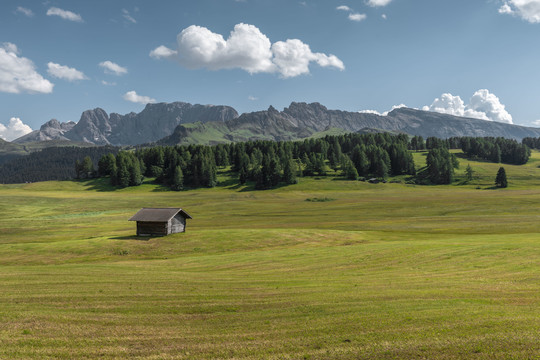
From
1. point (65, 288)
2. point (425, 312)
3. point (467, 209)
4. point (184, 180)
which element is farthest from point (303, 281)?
point (184, 180)

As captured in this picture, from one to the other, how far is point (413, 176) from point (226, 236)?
156 m

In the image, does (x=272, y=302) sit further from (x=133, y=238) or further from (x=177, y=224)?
(x=177, y=224)

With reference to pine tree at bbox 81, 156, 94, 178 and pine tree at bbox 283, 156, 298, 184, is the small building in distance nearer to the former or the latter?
pine tree at bbox 283, 156, 298, 184

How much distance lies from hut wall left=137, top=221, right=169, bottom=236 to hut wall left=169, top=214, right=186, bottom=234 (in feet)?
4.16

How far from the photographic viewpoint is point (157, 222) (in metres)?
51.3

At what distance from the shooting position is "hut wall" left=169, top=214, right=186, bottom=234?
53.2 metres

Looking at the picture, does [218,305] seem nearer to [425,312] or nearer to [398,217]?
[425,312]

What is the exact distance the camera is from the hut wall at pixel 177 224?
5317cm

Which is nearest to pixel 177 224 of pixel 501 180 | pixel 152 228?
pixel 152 228

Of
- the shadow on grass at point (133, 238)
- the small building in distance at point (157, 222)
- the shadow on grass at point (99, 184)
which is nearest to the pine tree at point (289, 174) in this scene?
the shadow on grass at point (99, 184)

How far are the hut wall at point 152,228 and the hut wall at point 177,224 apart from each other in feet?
4.16

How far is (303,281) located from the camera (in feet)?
75.3

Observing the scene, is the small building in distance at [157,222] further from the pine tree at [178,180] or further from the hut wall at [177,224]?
the pine tree at [178,180]

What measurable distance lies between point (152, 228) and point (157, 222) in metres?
2.05
